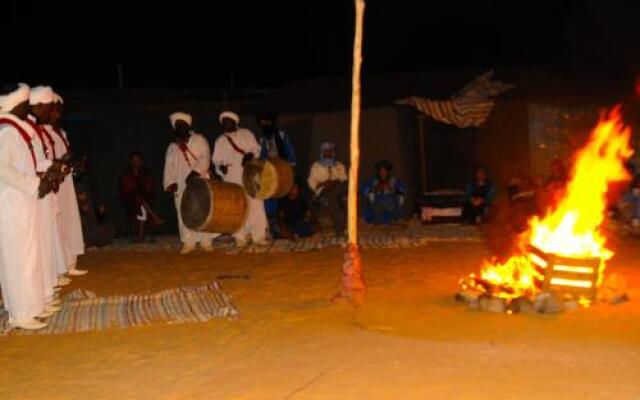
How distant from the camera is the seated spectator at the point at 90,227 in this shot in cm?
1387

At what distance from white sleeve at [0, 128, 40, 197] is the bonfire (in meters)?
4.17

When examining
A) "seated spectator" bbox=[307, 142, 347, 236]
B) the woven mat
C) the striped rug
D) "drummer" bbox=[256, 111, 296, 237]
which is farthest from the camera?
"seated spectator" bbox=[307, 142, 347, 236]

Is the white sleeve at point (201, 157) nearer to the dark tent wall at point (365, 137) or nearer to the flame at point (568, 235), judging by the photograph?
the dark tent wall at point (365, 137)

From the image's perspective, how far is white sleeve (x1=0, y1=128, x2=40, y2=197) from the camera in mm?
8414

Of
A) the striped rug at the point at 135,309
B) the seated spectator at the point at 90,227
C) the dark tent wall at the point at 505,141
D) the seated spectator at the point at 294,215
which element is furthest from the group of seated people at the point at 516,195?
the striped rug at the point at 135,309

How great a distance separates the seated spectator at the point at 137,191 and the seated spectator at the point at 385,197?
3688 millimetres

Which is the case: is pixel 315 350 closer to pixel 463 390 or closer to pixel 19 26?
pixel 463 390

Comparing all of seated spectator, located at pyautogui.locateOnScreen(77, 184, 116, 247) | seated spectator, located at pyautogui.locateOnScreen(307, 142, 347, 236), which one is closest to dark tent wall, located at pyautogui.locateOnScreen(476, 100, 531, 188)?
seated spectator, located at pyautogui.locateOnScreen(307, 142, 347, 236)

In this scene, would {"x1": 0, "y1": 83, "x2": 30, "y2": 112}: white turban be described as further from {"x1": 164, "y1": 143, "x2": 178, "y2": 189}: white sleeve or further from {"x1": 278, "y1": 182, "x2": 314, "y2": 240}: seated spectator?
{"x1": 278, "y1": 182, "x2": 314, "y2": 240}: seated spectator

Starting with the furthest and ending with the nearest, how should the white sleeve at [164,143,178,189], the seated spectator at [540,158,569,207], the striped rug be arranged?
1. the seated spectator at [540,158,569,207]
2. the white sleeve at [164,143,178,189]
3. the striped rug

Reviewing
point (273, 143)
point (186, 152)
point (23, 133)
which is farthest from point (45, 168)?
point (273, 143)

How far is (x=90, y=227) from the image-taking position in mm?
14156

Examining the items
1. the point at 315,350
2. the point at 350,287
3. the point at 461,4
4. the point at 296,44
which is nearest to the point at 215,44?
the point at 296,44

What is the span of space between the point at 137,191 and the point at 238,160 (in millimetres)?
2336
